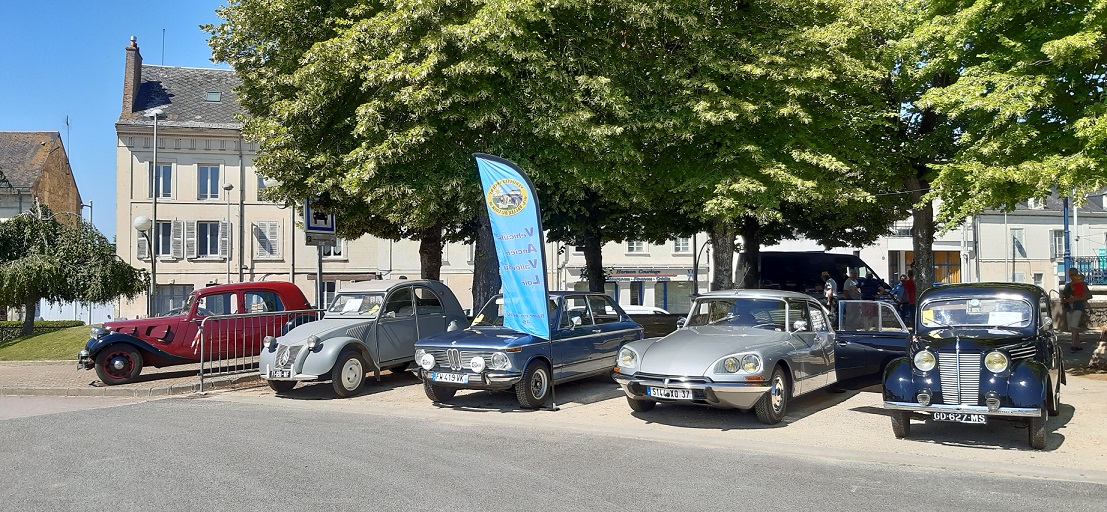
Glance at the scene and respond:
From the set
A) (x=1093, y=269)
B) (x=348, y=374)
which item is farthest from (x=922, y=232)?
(x=348, y=374)

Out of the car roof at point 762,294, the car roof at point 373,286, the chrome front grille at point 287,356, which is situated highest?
the car roof at point 373,286

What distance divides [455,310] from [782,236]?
53.4 feet

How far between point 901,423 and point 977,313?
1.91 meters

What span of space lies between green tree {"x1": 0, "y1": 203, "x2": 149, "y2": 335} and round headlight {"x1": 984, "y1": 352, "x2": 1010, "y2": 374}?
25975 mm

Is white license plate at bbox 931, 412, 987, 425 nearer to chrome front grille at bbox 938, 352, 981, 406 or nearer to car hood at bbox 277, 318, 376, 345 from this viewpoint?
chrome front grille at bbox 938, 352, 981, 406

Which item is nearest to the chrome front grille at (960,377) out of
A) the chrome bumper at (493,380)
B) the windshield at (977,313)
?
the windshield at (977,313)

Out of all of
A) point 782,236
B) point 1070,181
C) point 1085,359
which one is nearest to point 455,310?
point 1070,181

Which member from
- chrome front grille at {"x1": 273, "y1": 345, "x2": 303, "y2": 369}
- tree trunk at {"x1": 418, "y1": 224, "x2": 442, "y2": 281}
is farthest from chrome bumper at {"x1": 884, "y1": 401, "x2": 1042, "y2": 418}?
tree trunk at {"x1": 418, "y1": 224, "x2": 442, "y2": 281}

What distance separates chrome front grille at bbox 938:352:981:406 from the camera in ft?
27.9

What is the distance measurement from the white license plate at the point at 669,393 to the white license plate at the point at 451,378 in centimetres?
268

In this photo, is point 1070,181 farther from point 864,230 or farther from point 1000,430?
point 864,230

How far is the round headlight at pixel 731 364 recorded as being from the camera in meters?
9.54

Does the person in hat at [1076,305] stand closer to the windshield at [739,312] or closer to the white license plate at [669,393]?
the windshield at [739,312]

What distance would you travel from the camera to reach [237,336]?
599 inches
